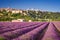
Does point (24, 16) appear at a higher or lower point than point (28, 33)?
lower

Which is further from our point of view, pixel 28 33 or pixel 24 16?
pixel 24 16

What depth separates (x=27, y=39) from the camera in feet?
20.9

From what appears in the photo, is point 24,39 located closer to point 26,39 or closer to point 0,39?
point 26,39

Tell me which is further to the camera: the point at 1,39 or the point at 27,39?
the point at 27,39

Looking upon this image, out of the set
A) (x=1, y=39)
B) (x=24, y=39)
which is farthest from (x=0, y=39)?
(x=24, y=39)

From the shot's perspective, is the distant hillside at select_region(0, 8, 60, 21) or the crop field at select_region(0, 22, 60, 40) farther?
the distant hillside at select_region(0, 8, 60, 21)

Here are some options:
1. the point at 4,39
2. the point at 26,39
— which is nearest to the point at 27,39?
the point at 26,39

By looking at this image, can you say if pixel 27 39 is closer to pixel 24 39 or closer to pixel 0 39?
pixel 24 39

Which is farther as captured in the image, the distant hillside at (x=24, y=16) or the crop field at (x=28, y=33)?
the distant hillside at (x=24, y=16)

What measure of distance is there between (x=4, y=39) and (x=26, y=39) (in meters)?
0.82

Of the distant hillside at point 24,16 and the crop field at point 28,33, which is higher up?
the crop field at point 28,33

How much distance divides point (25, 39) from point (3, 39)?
82 cm

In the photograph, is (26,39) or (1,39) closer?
(1,39)

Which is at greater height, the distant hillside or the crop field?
the crop field
